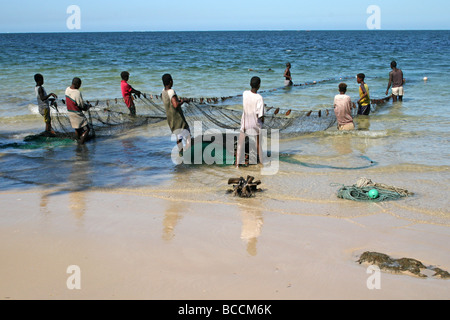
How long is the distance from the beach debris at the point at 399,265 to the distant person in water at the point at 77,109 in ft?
19.1

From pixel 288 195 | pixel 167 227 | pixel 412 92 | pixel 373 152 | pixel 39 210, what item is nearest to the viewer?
pixel 167 227

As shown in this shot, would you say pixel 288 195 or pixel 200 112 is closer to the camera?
pixel 288 195

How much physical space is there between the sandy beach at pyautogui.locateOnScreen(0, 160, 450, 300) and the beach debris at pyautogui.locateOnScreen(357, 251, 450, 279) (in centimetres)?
9

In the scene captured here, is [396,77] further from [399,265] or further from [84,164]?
[399,265]

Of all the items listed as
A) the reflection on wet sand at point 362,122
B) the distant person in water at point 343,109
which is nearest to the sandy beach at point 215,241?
the distant person in water at point 343,109

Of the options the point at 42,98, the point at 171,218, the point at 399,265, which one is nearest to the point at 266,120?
the point at 42,98

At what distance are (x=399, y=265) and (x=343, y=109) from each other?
222 inches

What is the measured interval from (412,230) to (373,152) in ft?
12.5

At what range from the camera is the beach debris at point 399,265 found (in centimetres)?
376

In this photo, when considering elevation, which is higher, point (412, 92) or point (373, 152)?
point (412, 92)


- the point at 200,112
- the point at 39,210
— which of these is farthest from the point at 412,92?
the point at 39,210

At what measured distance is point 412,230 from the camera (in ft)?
15.6

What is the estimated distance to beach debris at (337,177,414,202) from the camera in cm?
561
